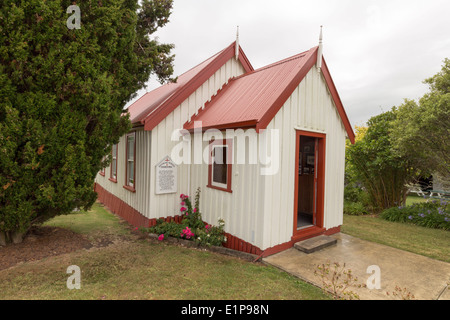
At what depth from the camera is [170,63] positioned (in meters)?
8.07

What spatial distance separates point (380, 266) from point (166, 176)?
5528 mm

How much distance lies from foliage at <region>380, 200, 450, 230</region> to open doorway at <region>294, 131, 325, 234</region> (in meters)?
3.74

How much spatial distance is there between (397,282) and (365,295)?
0.93m

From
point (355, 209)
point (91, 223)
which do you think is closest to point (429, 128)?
point (355, 209)

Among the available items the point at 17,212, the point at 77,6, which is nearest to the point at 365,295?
the point at 17,212

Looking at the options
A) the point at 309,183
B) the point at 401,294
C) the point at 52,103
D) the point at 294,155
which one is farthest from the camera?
the point at 309,183

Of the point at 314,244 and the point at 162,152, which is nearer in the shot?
the point at 314,244

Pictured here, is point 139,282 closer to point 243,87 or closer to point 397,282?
point 397,282

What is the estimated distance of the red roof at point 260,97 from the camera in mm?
5297

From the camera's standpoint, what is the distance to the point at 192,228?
6.72 m

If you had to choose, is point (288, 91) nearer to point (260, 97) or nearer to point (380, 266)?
point (260, 97)

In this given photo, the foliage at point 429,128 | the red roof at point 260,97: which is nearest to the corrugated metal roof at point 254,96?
the red roof at point 260,97

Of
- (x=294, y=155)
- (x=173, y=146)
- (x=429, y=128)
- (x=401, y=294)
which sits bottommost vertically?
(x=401, y=294)

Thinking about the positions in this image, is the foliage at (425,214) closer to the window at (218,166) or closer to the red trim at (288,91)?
the red trim at (288,91)
